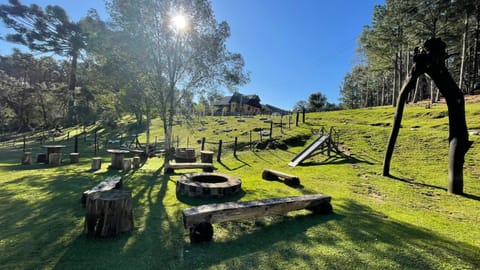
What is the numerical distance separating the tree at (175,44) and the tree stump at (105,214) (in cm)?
629

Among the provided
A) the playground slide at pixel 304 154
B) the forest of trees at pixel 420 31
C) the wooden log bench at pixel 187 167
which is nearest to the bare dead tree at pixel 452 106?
the playground slide at pixel 304 154

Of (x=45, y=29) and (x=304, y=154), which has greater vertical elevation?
(x=45, y=29)

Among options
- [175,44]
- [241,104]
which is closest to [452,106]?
[175,44]

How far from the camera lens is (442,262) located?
311 cm

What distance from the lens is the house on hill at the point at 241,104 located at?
52.0 m

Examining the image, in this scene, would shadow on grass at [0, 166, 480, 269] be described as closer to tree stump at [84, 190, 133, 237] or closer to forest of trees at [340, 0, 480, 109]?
tree stump at [84, 190, 133, 237]

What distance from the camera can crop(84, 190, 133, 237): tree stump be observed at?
11.9 feet

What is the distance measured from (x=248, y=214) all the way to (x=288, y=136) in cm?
1358

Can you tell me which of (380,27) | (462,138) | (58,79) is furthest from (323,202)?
Result: (58,79)

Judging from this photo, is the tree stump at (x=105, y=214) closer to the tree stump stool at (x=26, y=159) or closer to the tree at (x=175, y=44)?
the tree at (x=175, y=44)

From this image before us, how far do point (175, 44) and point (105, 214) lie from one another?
8.08 metres

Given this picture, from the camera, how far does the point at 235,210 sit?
3928 mm

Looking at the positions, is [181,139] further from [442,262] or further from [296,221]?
[442,262]

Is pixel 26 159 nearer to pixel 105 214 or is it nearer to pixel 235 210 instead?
pixel 105 214
